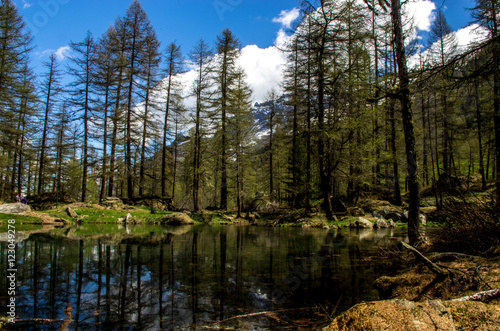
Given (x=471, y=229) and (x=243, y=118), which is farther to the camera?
(x=243, y=118)

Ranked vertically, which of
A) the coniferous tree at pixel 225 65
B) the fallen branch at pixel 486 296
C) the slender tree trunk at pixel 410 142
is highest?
the coniferous tree at pixel 225 65

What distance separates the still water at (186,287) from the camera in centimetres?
305

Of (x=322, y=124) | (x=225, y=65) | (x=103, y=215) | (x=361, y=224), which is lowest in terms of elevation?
(x=361, y=224)

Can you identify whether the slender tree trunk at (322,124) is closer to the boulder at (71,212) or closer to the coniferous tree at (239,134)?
the coniferous tree at (239,134)

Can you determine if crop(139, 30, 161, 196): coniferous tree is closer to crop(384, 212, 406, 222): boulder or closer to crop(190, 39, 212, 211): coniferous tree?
crop(190, 39, 212, 211): coniferous tree

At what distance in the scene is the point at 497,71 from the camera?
4602mm

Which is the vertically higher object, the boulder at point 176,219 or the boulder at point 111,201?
the boulder at point 111,201

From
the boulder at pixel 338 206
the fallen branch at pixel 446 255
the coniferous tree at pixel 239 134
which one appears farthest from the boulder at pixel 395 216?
the fallen branch at pixel 446 255

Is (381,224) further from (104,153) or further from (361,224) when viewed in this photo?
(104,153)

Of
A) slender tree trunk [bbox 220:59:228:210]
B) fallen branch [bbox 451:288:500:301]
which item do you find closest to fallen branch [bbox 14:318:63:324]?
fallen branch [bbox 451:288:500:301]

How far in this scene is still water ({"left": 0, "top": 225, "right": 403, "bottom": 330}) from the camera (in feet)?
10.00

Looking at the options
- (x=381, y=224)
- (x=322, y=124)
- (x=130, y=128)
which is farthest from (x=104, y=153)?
(x=381, y=224)

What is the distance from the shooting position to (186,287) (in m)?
4.25

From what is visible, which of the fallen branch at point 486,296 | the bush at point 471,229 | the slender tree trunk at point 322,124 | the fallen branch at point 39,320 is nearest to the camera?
the fallen branch at point 486,296
